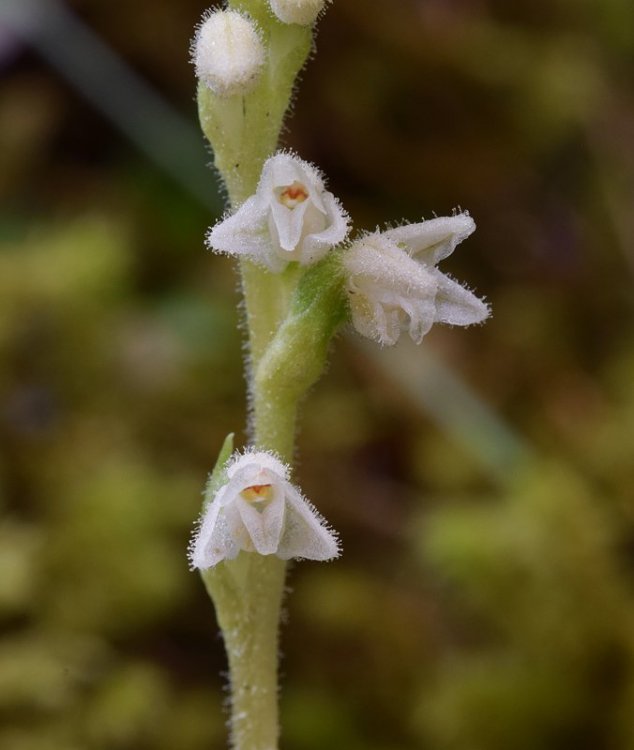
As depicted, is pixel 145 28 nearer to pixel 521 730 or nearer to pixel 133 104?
pixel 133 104

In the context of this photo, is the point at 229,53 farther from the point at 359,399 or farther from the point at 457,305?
the point at 359,399

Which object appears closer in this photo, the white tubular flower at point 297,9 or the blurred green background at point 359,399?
the white tubular flower at point 297,9

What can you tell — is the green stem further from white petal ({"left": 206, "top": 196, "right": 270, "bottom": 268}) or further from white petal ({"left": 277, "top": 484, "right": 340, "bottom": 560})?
white petal ({"left": 206, "top": 196, "right": 270, "bottom": 268})

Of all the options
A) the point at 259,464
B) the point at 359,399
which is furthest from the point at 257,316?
the point at 359,399

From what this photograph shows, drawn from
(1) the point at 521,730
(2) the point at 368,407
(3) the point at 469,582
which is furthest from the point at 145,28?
(1) the point at 521,730

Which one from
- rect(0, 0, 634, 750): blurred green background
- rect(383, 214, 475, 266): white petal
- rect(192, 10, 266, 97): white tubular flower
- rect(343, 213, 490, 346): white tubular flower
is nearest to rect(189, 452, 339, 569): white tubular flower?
rect(343, 213, 490, 346): white tubular flower

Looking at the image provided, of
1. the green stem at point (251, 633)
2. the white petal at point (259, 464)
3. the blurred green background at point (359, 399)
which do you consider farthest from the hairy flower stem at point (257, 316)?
the blurred green background at point (359, 399)

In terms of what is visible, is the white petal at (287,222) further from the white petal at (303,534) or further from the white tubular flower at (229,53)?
the white petal at (303,534)
